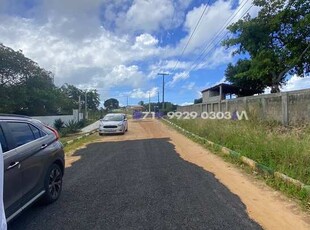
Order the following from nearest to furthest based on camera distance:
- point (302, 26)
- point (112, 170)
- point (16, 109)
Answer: point (112, 170), point (302, 26), point (16, 109)

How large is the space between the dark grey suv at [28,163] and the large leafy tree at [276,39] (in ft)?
96.6

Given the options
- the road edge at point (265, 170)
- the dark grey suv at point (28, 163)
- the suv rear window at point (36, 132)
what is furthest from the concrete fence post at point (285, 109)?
the suv rear window at point (36, 132)

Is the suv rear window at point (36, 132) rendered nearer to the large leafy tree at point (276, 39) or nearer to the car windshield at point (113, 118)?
the car windshield at point (113, 118)

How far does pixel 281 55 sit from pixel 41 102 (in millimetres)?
27595

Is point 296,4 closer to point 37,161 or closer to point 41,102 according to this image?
point 41,102

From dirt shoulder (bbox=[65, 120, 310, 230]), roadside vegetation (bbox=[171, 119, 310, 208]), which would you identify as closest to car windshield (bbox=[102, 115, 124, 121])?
roadside vegetation (bbox=[171, 119, 310, 208])

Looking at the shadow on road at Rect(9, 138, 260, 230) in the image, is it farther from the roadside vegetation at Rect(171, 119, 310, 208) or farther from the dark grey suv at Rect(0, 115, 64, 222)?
the roadside vegetation at Rect(171, 119, 310, 208)

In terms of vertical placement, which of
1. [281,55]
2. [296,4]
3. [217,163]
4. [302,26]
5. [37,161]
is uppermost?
[296,4]

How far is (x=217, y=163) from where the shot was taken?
10539 millimetres

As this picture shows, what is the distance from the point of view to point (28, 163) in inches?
193

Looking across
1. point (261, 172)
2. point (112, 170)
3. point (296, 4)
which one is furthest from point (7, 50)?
point (261, 172)

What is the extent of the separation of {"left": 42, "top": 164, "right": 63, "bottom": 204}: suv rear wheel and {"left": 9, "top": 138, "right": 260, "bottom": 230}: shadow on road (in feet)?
0.42

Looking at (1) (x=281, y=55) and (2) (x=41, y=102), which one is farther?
(2) (x=41, y=102)

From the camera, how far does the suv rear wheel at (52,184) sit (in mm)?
5684
